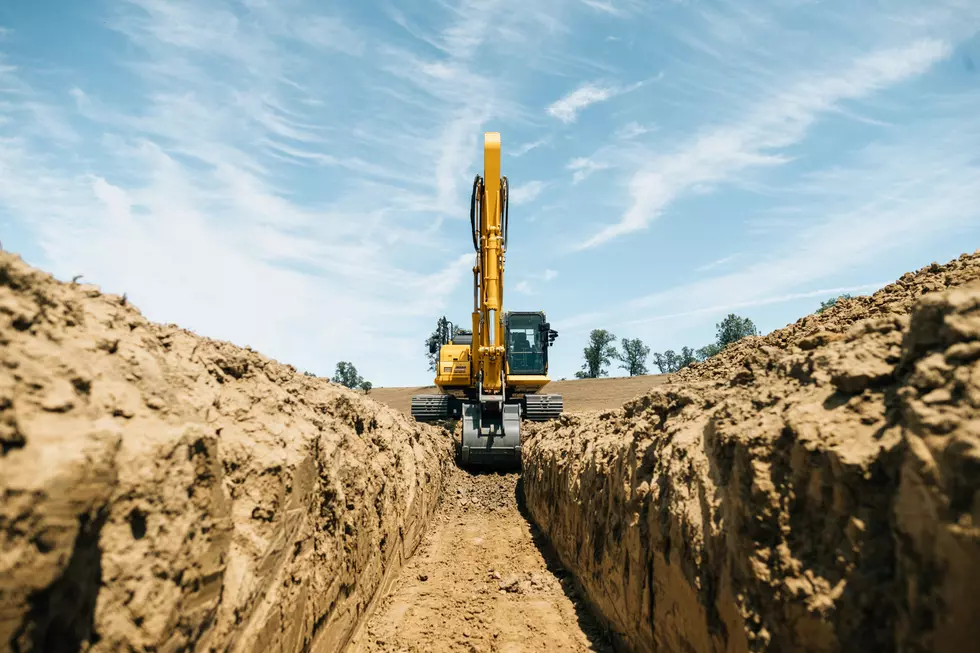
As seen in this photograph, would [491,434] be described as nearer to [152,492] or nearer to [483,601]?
[483,601]

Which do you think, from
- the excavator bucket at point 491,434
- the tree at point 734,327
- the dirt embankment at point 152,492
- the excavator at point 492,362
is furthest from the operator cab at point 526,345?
the tree at point 734,327

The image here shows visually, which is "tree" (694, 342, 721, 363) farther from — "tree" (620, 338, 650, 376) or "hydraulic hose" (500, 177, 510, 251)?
"hydraulic hose" (500, 177, 510, 251)

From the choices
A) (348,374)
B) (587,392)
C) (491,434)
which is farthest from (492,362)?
(348,374)

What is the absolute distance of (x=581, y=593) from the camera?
682cm

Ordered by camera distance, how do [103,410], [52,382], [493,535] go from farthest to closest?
[493,535] < [103,410] < [52,382]

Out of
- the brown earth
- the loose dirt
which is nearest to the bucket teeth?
the loose dirt

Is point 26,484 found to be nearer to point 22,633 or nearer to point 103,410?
point 22,633

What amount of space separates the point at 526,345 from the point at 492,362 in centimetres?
186

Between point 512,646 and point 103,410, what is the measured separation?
4219 mm

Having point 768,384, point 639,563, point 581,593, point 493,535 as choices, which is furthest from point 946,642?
point 493,535

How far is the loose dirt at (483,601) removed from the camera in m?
5.76

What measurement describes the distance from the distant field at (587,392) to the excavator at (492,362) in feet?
81.2

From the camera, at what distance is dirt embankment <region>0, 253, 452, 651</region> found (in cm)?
235

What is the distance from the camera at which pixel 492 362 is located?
45.8 feet
